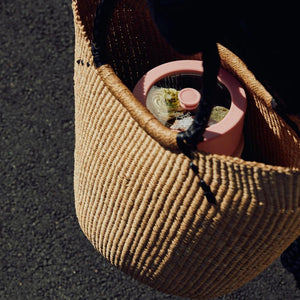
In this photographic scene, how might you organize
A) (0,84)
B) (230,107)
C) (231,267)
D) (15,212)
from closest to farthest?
1. (231,267)
2. (230,107)
3. (15,212)
4. (0,84)

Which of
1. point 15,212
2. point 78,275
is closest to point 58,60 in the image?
Answer: point 15,212

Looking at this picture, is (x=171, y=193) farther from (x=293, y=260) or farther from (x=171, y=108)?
(x=293, y=260)

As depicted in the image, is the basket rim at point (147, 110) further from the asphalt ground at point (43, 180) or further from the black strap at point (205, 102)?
the asphalt ground at point (43, 180)

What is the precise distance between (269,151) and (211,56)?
1.65ft

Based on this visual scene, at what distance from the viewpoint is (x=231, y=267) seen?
96 centimetres

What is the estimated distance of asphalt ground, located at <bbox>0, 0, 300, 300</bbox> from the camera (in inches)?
56.8

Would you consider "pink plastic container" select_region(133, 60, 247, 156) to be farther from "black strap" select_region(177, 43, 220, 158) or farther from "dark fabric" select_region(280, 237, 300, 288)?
"dark fabric" select_region(280, 237, 300, 288)

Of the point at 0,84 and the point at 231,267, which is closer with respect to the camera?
the point at 231,267

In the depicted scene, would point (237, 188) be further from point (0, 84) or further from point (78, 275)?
point (0, 84)

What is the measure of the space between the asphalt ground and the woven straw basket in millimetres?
398

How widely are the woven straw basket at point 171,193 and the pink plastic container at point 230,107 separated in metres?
0.04

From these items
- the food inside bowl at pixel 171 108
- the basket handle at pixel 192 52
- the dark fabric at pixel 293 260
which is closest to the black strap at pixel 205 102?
the basket handle at pixel 192 52

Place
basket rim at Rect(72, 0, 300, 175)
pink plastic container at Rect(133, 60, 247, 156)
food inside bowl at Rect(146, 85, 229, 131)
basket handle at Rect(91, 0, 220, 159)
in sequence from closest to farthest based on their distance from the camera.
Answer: basket handle at Rect(91, 0, 220, 159)
basket rim at Rect(72, 0, 300, 175)
pink plastic container at Rect(133, 60, 247, 156)
food inside bowl at Rect(146, 85, 229, 131)

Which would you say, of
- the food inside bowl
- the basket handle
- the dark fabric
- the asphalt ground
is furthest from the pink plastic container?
the asphalt ground
